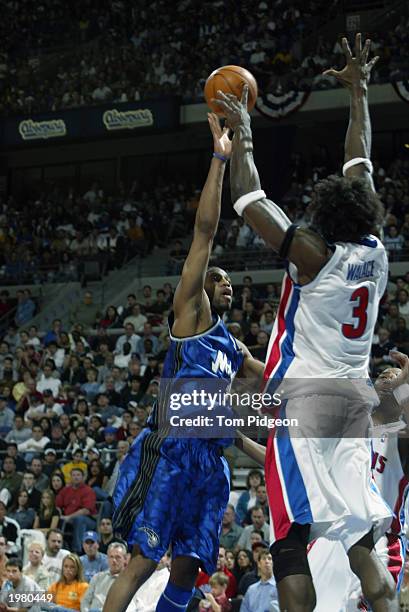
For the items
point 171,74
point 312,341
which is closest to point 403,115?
point 171,74

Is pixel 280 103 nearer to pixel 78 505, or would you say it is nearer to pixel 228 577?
pixel 78 505

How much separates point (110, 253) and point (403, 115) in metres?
7.12

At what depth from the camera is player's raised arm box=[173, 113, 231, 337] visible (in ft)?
16.1

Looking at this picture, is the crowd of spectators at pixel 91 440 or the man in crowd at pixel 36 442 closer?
the crowd of spectators at pixel 91 440

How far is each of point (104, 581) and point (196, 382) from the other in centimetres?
480

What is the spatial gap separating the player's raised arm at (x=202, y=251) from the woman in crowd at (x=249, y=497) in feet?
20.4

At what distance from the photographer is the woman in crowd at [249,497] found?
434 inches

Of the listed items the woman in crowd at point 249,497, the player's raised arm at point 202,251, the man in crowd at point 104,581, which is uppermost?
the player's raised arm at point 202,251

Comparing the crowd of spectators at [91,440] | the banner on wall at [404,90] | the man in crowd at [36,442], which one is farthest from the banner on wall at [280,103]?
the man in crowd at [36,442]

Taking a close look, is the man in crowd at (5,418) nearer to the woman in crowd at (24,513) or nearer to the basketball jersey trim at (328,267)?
the woman in crowd at (24,513)

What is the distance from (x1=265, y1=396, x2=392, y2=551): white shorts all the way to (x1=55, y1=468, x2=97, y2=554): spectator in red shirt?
8032 mm

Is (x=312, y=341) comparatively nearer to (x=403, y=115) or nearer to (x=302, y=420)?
(x=302, y=420)

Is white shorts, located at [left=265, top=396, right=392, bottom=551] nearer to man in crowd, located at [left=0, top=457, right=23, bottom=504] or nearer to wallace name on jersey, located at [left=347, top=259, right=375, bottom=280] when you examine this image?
wallace name on jersey, located at [left=347, top=259, right=375, bottom=280]

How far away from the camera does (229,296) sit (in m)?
5.29
